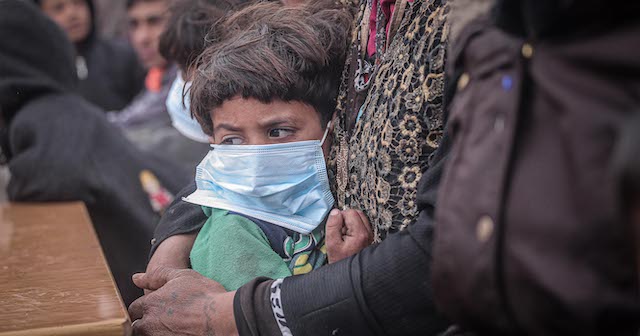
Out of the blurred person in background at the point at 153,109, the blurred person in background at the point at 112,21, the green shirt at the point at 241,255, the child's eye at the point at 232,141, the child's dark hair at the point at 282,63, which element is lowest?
the blurred person in background at the point at 112,21

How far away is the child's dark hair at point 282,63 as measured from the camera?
200cm

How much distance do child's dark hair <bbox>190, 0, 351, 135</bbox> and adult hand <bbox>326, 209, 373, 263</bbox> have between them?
15.7 inches

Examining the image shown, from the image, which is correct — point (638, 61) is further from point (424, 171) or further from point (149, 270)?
point (149, 270)

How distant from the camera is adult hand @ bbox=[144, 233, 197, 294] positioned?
2090 mm

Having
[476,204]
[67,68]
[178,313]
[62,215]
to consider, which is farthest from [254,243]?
[67,68]

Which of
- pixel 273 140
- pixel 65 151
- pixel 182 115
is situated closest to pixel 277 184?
pixel 273 140

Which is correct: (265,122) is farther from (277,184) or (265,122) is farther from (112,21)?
(112,21)

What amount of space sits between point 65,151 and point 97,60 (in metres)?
3.47

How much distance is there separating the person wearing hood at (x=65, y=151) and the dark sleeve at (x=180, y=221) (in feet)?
4.55

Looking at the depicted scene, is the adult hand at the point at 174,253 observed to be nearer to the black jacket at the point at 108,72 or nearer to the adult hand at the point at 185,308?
the adult hand at the point at 185,308

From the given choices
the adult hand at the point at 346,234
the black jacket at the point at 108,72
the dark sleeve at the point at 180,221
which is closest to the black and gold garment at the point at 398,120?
the adult hand at the point at 346,234

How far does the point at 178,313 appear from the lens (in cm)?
177

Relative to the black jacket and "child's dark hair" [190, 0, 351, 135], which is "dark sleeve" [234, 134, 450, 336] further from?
the black jacket

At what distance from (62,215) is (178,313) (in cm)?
140
